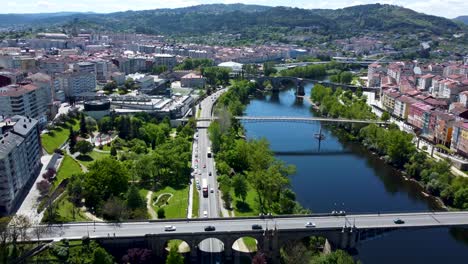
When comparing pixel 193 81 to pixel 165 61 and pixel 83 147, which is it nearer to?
pixel 165 61

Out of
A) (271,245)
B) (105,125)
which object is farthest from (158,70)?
(271,245)

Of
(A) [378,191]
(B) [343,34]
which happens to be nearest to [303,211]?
(A) [378,191]

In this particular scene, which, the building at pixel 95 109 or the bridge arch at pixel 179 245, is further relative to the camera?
the building at pixel 95 109

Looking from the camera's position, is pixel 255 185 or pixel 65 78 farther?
pixel 65 78

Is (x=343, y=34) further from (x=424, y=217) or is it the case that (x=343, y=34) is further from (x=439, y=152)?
(x=424, y=217)

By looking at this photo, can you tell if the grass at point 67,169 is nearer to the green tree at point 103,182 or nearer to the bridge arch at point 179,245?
the green tree at point 103,182

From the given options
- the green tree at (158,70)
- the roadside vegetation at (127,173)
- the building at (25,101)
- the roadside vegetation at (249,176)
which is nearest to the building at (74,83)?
the building at (25,101)
